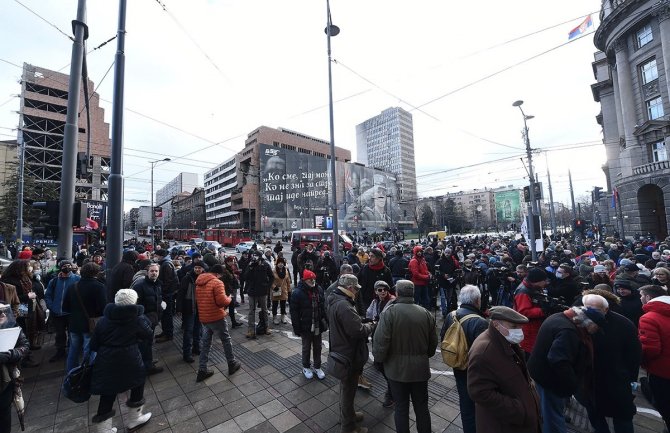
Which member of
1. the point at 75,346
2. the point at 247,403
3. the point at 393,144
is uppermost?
the point at 393,144

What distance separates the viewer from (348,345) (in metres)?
3.59

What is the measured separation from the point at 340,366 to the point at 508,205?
10333cm

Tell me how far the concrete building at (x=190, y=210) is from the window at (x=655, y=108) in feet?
Answer: 327

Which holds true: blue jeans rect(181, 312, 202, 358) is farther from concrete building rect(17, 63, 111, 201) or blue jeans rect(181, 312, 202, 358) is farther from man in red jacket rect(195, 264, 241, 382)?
concrete building rect(17, 63, 111, 201)

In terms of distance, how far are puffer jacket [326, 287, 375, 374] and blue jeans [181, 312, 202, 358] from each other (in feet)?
11.4

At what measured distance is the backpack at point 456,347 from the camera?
3010 millimetres

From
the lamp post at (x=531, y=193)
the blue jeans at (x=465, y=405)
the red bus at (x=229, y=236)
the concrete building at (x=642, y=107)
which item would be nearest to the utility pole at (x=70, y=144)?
the blue jeans at (x=465, y=405)

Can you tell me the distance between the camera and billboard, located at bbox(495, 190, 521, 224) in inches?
3452

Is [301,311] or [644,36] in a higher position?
[644,36]


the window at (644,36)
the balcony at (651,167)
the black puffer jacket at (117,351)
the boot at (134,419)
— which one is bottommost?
the boot at (134,419)

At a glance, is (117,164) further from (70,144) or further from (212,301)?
(212,301)

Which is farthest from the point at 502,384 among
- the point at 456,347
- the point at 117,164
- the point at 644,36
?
the point at 644,36

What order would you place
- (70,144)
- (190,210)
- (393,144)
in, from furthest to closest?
(393,144) < (190,210) < (70,144)

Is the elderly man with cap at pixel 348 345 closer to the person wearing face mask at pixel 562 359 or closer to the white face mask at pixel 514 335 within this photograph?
the white face mask at pixel 514 335
